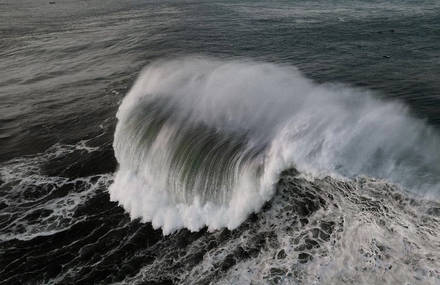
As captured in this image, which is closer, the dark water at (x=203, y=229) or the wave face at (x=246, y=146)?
the dark water at (x=203, y=229)

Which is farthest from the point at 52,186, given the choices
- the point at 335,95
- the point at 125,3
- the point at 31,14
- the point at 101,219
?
the point at 125,3

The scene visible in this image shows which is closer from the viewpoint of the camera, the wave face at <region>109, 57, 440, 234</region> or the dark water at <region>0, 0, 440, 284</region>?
the dark water at <region>0, 0, 440, 284</region>

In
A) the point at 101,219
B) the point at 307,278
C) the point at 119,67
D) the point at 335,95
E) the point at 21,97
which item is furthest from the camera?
the point at 119,67

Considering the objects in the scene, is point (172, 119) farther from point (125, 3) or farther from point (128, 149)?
point (125, 3)
